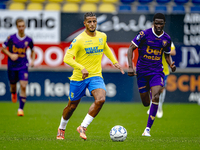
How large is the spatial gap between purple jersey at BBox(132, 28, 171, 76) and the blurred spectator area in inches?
353

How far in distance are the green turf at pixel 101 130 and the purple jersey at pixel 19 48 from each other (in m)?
1.40

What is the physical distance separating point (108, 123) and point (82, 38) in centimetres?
343

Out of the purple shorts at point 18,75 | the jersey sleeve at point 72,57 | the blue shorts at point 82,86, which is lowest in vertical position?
the purple shorts at point 18,75

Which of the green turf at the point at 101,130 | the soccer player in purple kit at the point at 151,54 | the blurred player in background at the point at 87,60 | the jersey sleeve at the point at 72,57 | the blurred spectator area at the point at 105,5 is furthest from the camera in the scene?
the blurred spectator area at the point at 105,5

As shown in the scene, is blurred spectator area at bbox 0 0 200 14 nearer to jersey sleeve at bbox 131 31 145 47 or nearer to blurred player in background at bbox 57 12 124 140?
jersey sleeve at bbox 131 31 145 47

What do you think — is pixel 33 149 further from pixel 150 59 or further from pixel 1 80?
pixel 1 80

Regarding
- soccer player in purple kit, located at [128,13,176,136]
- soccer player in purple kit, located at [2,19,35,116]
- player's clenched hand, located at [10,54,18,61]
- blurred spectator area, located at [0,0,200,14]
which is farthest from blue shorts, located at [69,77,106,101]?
blurred spectator area, located at [0,0,200,14]

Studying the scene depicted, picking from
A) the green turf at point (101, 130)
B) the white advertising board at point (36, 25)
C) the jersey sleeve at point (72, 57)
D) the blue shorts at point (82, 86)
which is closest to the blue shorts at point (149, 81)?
the green turf at point (101, 130)

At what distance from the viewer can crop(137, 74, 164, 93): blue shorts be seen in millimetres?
7589

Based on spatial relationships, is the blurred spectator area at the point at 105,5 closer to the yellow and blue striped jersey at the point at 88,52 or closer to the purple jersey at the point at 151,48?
the purple jersey at the point at 151,48

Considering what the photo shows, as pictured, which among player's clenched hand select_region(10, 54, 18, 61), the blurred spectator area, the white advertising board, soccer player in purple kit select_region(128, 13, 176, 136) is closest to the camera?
soccer player in purple kit select_region(128, 13, 176, 136)

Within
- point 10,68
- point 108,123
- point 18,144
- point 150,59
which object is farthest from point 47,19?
point 18,144

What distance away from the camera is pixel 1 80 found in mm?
14688

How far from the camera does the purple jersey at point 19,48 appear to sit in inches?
424
